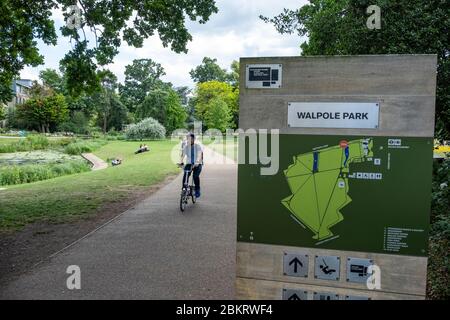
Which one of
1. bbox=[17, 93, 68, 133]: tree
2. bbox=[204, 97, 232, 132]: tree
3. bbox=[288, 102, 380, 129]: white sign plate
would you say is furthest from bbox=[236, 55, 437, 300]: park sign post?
bbox=[17, 93, 68, 133]: tree

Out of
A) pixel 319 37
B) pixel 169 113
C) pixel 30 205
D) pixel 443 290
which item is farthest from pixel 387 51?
pixel 169 113

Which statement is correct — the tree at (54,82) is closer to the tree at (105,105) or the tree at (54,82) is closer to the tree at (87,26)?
the tree at (105,105)

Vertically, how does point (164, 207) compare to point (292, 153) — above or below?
below

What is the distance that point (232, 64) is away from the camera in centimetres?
9256

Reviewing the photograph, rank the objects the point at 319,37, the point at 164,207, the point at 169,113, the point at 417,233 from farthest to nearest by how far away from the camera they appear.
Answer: the point at 169,113 < the point at 319,37 < the point at 164,207 < the point at 417,233

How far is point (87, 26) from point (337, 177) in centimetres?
994

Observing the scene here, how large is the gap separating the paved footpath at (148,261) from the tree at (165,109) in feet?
179

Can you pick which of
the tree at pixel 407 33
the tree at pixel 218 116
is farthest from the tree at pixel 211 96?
the tree at pixel 407 33

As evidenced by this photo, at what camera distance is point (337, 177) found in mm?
3297

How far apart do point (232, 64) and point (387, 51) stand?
283ft

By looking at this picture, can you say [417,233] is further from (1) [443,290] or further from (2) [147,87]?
(2) [147,87]

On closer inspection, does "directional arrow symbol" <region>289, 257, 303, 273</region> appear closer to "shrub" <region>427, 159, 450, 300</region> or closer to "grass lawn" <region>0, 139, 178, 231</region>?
"shrub" <region>427, 159, 450, 300</region>

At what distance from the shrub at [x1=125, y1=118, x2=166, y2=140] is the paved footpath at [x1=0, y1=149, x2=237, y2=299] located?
43268mm

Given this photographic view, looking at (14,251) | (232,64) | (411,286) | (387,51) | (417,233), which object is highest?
(232,64)
